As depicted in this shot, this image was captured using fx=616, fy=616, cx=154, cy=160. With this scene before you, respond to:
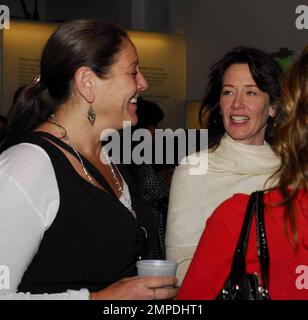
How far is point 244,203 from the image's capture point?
4.52ft

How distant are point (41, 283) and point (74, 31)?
779mm

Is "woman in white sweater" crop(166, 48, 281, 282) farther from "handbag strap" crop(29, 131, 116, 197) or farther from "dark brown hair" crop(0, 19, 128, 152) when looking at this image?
"dark brown hair" crop(0, 19, 128, 152)

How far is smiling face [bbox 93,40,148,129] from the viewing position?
1991 millimetres

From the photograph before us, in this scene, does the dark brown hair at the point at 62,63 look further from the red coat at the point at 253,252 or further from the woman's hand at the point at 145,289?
the red coat at the point at 253,252

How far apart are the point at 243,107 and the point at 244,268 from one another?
5.16 feet

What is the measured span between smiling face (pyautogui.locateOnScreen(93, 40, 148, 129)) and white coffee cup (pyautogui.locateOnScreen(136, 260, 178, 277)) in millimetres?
571

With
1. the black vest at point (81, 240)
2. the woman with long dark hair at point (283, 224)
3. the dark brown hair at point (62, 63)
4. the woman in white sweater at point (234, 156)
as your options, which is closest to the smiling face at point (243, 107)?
the woman in white sweater at point (234, 156)

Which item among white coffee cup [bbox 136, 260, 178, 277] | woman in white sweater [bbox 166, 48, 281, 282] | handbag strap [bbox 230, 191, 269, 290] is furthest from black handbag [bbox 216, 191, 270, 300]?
woman in white sweater [bbox 166, 48, 281, 282]

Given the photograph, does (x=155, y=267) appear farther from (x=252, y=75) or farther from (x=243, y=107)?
(x=252, y=75)

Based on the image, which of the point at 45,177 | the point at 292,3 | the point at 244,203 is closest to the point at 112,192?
the point at 45,177

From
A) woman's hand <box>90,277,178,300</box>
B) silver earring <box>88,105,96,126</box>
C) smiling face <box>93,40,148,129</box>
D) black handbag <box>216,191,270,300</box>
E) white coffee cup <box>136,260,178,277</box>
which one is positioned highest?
smiling face <box>93,40,148,129</box>

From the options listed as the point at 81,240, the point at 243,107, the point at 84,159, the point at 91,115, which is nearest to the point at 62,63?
the point at 91,115

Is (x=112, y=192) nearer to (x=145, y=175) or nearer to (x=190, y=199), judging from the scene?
(x=190, y=199)

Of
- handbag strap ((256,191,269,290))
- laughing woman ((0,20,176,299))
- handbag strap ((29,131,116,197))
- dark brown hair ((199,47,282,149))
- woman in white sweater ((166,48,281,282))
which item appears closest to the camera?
handbag strap ((256,191,269,290))
